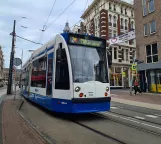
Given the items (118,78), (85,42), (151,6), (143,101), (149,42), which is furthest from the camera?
(118,78)

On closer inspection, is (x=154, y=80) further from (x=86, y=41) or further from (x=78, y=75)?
(x=78, y=75)

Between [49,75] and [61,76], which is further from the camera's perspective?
[49,75]

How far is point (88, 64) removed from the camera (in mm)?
7438

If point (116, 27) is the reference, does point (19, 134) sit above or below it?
below

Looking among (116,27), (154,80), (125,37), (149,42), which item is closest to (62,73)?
(154,80)

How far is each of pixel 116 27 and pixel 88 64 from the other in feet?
118

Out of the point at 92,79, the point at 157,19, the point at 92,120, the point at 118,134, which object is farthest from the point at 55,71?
the point at 157,19

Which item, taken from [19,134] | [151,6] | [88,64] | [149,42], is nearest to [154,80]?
[149,42]

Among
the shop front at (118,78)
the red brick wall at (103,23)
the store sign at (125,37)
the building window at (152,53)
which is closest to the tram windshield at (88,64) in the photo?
the store sign at (125,37)

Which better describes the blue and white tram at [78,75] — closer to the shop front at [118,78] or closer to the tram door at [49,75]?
the tram door at [49,75]

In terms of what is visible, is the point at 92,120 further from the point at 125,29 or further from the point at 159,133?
the point at 125,29

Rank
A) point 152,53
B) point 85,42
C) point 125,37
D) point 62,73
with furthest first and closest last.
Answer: point 125,37 < point 152,53 < point 85,42 < point 62,73

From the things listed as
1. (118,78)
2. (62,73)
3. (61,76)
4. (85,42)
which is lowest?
(61,76)

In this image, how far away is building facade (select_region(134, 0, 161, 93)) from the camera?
21.3 metres
